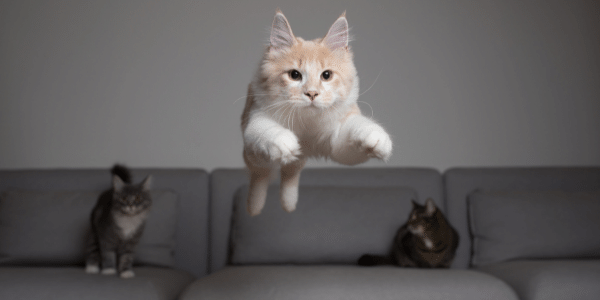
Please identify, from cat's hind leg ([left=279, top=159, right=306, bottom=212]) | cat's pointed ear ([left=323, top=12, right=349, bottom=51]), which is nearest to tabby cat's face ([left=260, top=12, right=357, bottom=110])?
cat's pointed ear ([left=323, top=12, right=349, bottom=51])

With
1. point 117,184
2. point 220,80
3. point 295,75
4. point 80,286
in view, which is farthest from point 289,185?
point 220,80

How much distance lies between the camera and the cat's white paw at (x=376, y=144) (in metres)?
0.68

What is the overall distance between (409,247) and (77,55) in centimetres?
227

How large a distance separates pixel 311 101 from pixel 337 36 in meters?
0.13

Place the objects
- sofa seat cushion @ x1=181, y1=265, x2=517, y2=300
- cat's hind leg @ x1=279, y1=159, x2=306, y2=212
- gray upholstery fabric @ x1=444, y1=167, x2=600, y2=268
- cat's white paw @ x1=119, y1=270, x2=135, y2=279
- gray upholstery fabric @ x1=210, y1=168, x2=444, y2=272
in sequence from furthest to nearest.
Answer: gray upholstery fabric @ x1=444, y1=167, x2=600, y2=268, gray upholstery fabric @ x1=210, y1=168, x2=444, y2=272, cat's white paw @ x1=119, y1=270, x2=135, y2=279, sofa seat cushion @ x1=181, y1=265, x2=517, y2=300, cat's hind leg @ x1=279, y1=159, x2=306, y2=212

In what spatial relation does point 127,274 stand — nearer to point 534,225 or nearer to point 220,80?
point 220,80

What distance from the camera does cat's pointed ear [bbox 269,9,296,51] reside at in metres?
0.77

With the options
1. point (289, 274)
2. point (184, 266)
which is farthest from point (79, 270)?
point (289, 274)

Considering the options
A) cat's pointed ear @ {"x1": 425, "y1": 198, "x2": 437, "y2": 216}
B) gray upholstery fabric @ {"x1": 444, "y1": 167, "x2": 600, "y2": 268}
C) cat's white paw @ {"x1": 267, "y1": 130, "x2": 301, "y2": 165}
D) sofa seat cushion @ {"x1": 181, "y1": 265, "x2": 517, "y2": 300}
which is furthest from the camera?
gray upholstery fabric @ {"x1": 444, "y1": 167, "x2": 600, "y2": 268}

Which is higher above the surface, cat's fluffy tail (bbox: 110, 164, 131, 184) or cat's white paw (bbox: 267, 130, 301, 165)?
cat's white paw (bbox: 267, 130, 301, 165)

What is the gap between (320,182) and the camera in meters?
2.52

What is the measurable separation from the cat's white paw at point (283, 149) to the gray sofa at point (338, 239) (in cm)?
116

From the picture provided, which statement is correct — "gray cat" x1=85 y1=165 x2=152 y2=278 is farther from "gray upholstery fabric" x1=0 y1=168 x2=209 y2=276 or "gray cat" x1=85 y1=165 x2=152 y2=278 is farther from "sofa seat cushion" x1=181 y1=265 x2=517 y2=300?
"sofa seat cushion" x1=181 y1=265 x2=517 y2=300

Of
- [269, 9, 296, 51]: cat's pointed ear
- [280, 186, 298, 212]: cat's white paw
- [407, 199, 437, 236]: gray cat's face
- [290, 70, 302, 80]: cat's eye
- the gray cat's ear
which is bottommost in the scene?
[407, 199, 437, 236]: gray cat's face
